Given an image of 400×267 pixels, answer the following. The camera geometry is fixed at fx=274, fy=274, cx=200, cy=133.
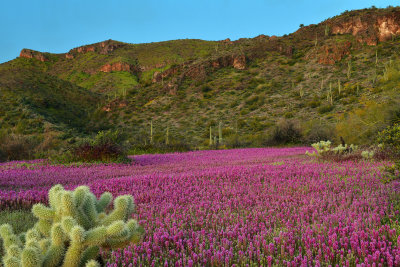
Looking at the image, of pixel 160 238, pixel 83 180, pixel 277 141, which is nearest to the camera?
pixel 160 238

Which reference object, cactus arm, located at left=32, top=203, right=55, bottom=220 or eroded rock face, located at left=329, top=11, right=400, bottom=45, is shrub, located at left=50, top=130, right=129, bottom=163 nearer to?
cactus arm, located at left=32, top=203, right=55, bottom=220

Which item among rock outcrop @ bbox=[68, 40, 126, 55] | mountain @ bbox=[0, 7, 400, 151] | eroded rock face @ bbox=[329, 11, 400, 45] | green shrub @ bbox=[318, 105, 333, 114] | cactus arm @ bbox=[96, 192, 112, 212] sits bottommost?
cactus arm @ bbox=[96, 192, 112, 212]

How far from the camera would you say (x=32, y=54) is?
92.5 metres

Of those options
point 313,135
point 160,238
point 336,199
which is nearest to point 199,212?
point 160,238

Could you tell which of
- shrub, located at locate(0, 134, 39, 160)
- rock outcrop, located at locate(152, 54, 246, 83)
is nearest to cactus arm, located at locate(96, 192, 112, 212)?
shrub, located at locate(0, 134, 39, 160)

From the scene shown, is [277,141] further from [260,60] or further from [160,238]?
[260,60]

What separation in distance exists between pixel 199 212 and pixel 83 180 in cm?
382

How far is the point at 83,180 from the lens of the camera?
20.7 feet

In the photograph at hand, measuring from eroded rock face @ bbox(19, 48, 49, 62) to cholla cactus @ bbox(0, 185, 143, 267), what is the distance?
107984mm

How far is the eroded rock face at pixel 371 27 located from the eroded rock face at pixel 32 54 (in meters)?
90.0

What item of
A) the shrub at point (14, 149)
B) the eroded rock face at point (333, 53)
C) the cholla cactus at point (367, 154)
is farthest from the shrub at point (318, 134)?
the eroded rock face at point (333, 53)

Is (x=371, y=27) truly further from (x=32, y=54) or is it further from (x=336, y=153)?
(x=32, y=54)

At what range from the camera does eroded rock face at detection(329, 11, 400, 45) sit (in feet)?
147

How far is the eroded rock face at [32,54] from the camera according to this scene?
9006 centimetres
